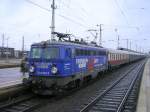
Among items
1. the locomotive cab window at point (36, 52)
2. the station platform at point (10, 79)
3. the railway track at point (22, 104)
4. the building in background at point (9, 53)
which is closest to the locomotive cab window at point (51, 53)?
the locomotive cab window at point (36, 52)

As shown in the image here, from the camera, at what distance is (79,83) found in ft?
59.0

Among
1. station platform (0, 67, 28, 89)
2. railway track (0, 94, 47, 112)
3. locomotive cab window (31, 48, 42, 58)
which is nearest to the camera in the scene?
railway track (0, 94, 47, 112)

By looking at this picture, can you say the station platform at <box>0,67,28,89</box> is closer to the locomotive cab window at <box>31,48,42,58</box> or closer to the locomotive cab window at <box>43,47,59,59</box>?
the locomotive cab window at <box>31,48,42,58</box>

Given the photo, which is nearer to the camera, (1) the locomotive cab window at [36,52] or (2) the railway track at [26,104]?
(2) the railway track at [26,104]

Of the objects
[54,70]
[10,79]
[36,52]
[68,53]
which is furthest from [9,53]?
[54,70]

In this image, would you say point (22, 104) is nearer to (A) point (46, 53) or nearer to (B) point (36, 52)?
(A) point (46, 53)

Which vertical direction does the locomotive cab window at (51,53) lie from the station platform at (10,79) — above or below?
above

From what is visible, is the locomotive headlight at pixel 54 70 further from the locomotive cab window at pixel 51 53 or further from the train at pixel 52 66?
the locomotive cab window at pixel 51 53

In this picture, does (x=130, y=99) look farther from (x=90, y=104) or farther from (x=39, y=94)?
(x=39, y=94)

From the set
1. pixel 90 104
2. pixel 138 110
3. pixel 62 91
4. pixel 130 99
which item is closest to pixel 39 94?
pixel 62 91

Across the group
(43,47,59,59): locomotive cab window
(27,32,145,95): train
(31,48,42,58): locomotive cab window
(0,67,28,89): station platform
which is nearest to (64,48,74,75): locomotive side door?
(27,32,145,95): train

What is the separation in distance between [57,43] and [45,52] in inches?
31.8

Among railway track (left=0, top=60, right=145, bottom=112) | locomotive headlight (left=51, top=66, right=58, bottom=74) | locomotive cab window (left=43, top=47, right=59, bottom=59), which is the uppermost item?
locomotive cab window (left=43, top=47, right=59, bottom=59)

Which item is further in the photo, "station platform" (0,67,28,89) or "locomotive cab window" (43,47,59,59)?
"station platform" (0,67,28,89)
